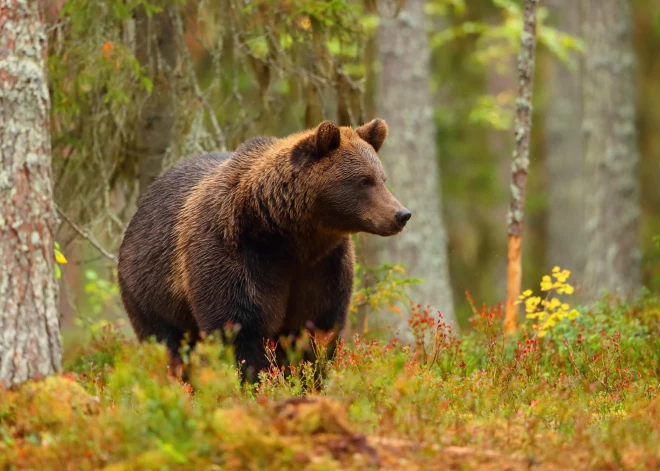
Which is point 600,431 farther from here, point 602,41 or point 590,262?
point 602,41

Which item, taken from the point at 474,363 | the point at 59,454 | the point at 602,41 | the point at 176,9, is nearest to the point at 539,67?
the point at 602,41

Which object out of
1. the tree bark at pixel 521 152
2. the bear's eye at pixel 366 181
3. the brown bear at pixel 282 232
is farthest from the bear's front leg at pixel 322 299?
the tree bark at pixel 521 152

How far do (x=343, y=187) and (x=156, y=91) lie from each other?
12.9ft

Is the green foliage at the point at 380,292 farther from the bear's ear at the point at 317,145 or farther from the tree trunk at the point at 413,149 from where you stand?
the tree trunk at the point at 413,149

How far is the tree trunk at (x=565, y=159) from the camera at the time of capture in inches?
870

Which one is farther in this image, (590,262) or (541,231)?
(541,231)

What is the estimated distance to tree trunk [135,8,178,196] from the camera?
10250 millimetres

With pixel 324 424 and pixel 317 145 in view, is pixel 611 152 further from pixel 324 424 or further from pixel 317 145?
pixel 324 424

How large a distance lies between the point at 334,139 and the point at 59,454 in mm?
3446

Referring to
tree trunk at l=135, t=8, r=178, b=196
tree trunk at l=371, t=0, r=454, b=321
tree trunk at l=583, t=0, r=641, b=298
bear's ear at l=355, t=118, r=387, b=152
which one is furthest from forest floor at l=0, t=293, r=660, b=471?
tree trunk at l=583, t=0, r=641, b=298

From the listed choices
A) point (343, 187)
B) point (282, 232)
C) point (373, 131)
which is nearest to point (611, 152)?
point (373, 131)

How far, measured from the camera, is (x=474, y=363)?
26.5ft

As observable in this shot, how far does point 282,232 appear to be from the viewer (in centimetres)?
726

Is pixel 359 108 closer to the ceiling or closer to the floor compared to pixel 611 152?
closer to the ceiling
